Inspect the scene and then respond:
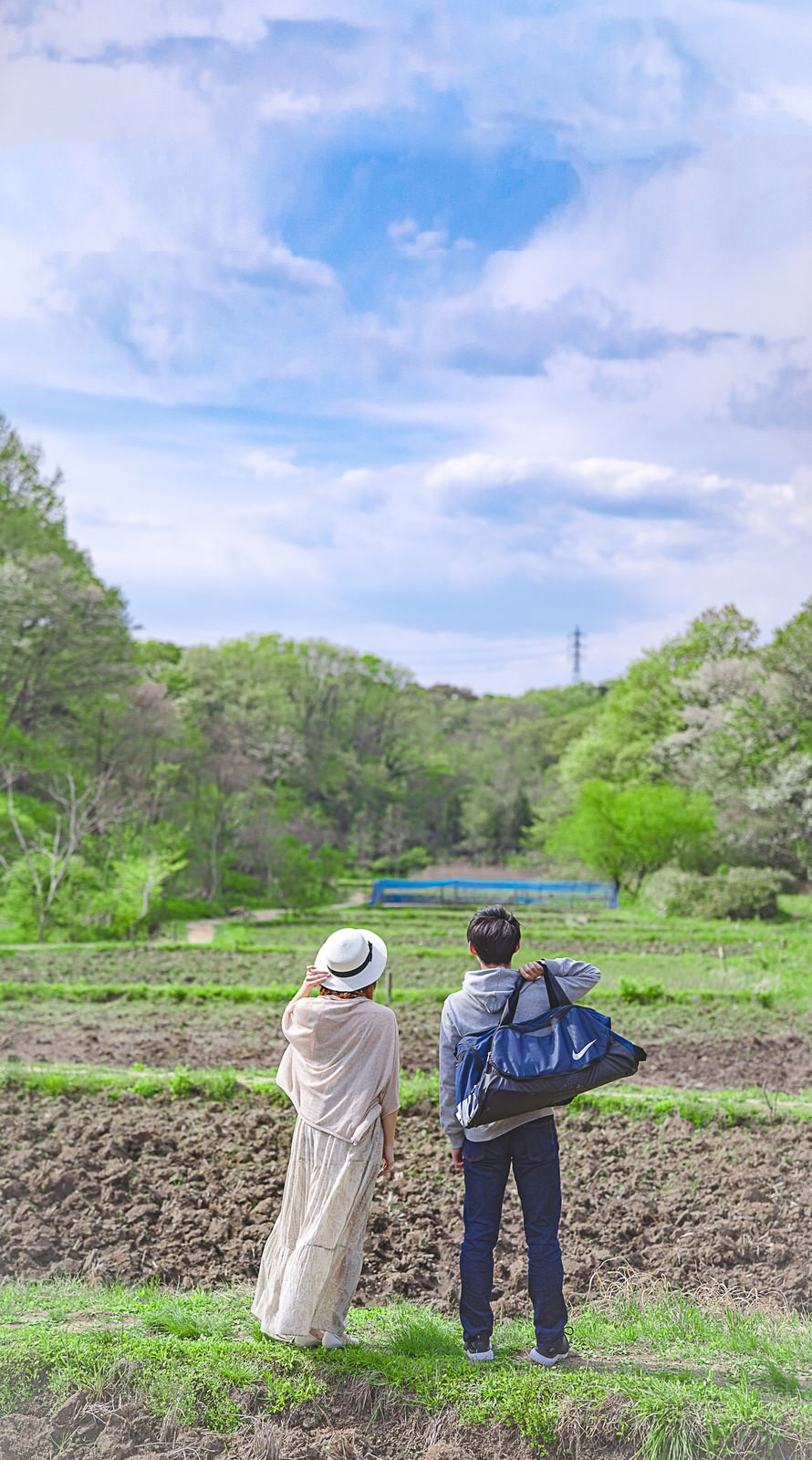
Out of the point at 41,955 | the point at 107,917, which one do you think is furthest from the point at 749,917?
the point at 41,955

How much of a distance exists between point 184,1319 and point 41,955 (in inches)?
549

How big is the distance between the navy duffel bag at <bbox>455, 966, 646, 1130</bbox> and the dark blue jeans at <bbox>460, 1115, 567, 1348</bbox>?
0.16 m

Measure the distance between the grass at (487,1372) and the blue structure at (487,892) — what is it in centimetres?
2999

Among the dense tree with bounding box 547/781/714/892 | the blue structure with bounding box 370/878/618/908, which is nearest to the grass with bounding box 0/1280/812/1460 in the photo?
the dense tree with bounding box 547/781/714/892

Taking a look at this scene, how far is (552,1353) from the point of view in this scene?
3430 mm

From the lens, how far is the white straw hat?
3.57 meters

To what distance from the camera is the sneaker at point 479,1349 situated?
3.48 meters

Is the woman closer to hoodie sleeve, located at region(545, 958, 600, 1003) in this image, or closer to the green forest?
hoodie sleeve, located at region(545, 958, 600, 1003)

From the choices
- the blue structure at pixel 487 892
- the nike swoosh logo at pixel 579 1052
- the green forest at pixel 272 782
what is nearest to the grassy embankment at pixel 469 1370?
the nike swoosh logo at pixel 579 1052

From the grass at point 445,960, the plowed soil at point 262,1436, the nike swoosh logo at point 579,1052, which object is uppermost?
the nike swoosh logo at point 579,1052

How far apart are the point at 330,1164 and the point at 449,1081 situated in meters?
0.48

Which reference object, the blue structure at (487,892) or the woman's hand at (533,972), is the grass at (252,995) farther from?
the blue structure at (487,892)

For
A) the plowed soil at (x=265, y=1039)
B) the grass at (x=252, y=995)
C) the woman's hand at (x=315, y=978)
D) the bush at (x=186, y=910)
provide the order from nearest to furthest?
the woman's hand at (x=315, y=978)
the plowed soil at (x=265, y=1039)
the grass at (x=252, y=995)
the bush at (x=186, y=910)

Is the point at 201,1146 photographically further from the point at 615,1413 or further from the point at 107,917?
the point at 107,917
